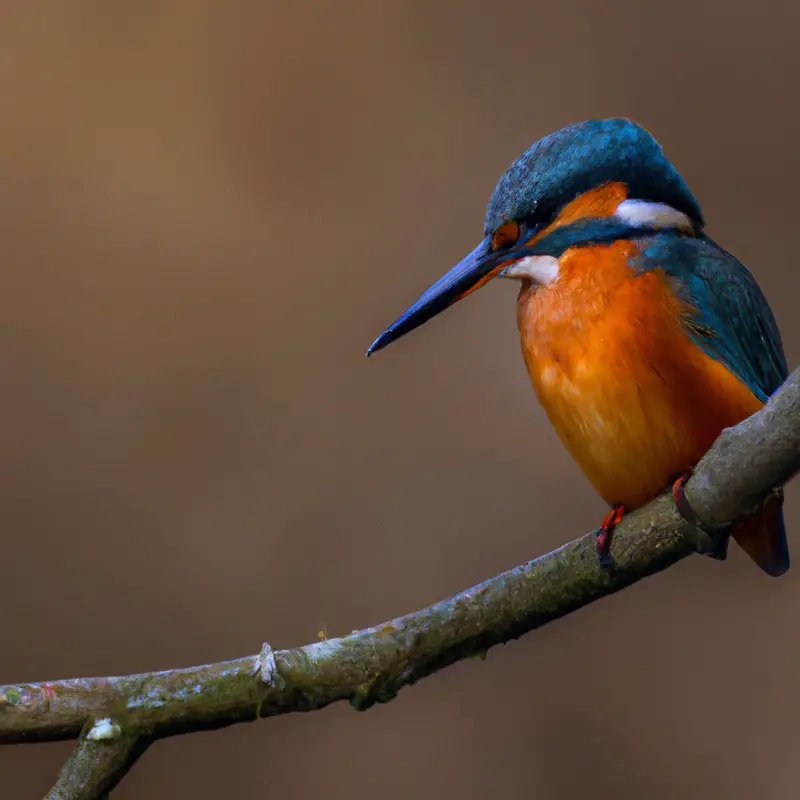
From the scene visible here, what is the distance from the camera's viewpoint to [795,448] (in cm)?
66

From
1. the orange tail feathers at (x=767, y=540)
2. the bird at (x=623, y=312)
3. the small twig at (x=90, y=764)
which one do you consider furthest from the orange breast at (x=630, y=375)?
the small twig at (x=90, y=764)

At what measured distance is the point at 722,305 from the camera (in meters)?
0.92

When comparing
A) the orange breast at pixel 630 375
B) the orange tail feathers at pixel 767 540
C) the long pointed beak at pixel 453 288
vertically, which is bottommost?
the orange tail feathers at pixel 767 540

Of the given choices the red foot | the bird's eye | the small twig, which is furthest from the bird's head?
the small twig

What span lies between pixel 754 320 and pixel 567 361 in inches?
8.3

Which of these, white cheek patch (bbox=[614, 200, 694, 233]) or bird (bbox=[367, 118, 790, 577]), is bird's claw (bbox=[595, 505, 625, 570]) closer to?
bird (bbox=[367, 118, 790, 577])

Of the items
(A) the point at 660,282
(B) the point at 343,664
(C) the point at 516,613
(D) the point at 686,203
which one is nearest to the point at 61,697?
(B) the point at 343,664

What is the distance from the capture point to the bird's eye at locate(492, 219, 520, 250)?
930 millimetres

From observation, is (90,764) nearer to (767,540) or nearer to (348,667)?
(348,667)

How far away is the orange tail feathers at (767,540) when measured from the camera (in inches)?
36.9

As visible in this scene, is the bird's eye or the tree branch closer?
the tree branch

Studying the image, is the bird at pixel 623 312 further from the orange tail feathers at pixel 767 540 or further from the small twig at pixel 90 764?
the small twig at pixel 90 764

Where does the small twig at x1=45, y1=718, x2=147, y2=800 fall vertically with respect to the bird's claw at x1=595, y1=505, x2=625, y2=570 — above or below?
below

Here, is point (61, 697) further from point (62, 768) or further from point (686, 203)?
point (686, 203)
